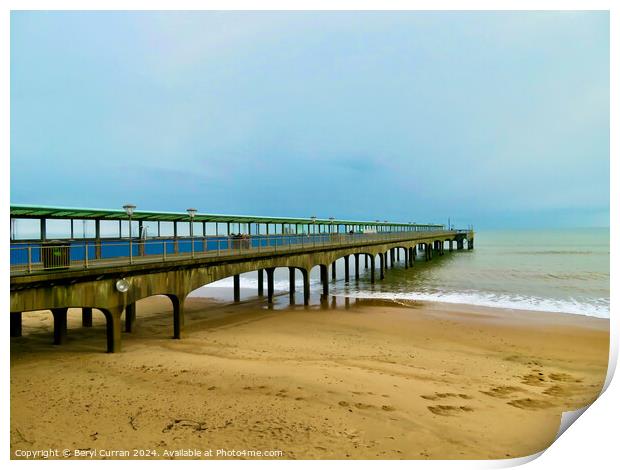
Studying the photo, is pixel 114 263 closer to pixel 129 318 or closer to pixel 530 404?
pixel 129 318

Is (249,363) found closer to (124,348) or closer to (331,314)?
(124,348)

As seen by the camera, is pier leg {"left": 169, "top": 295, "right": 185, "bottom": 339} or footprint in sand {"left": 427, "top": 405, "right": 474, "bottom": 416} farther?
pier leg {"left": 169, "top": 295, "right": 185, "bottom": 339}

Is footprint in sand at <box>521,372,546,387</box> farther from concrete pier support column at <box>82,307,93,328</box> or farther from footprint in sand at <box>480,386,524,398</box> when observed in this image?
concrete pier support column at <box>82,307,93,328</box>

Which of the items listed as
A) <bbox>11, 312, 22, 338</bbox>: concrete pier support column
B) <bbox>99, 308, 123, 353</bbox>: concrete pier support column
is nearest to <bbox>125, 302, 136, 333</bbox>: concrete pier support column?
<bbox>99, 308, 123, 353</bbox>: concrete pier support column

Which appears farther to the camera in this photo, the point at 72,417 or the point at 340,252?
the point at 340,252

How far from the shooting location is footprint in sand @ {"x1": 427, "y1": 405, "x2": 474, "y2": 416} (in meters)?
8.55

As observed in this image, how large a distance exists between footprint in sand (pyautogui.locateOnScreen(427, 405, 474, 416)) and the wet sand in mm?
55

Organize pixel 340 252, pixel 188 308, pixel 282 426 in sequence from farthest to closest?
pixel 340 252
pixel 188 308
pixel 282 426

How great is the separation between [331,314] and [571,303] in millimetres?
19062

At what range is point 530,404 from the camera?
9.61 meters

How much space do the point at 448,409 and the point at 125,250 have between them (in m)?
12.9

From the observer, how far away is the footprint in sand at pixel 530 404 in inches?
370

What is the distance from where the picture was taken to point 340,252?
3086cm

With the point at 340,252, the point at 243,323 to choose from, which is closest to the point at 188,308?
the point at 243,323
